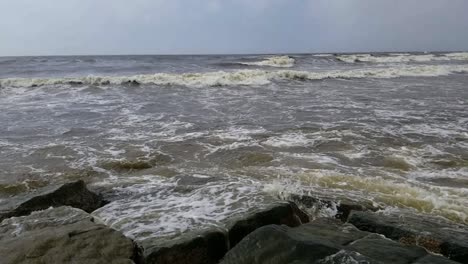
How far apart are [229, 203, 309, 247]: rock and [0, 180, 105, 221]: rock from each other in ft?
7.28

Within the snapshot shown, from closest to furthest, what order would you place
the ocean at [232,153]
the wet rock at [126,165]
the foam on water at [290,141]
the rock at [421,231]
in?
the rock at [421,231]
the ocean at [232,153]
the wet rock at [126,165]
the foam on water at [290,141]

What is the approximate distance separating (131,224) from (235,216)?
1.11 meters

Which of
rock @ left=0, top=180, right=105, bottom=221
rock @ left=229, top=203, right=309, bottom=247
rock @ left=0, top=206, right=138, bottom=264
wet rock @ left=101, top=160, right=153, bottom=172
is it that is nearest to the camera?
rock @ left=0, top=206, right=138, bottom=264

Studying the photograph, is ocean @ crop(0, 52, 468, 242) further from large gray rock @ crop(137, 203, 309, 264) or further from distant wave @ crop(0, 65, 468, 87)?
distant wave @ crop(0, 65, 468, 87)

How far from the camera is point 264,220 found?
4.25 meters

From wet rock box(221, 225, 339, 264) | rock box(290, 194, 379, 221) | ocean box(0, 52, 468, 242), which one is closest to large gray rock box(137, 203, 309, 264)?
ocean box(0, 52, 468, 242)

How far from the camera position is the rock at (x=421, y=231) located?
11.9ft

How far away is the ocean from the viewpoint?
527 cm

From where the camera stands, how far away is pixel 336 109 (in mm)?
13453

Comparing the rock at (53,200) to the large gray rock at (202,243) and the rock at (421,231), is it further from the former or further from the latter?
the rock at (421,231)

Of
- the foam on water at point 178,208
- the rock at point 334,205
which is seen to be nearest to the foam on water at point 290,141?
the foam on water at point 178,208

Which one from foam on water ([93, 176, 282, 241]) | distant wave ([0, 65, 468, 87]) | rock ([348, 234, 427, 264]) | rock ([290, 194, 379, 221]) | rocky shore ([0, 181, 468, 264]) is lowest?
distant wave ([0, 65, 468, 87])

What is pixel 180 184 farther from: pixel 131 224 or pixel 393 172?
pixel 393 172

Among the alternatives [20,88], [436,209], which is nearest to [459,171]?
[436,209]
